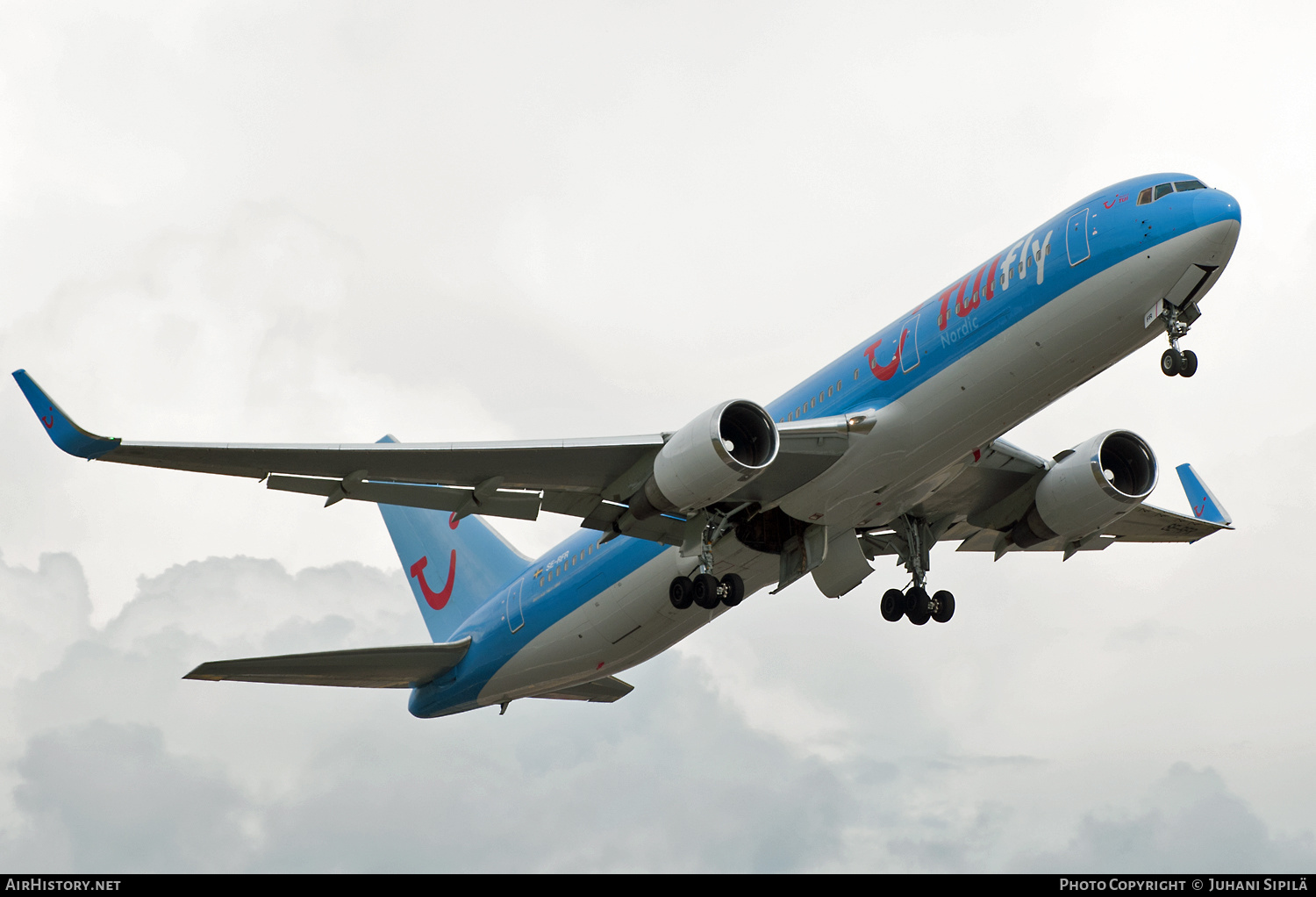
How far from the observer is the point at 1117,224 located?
19.4 metres

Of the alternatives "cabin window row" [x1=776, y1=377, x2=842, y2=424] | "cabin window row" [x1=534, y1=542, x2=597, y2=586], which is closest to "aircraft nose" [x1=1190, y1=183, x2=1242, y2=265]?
"cabin window row" [x1=776, y1=377, x2=842, y2=424]

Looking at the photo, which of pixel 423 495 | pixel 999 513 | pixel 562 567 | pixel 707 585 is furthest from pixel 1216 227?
pixel 562 567

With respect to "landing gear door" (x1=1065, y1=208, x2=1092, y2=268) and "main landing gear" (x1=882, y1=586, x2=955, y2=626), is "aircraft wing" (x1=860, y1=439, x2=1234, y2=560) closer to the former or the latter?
"main landing gear" (x1=882, y1=586, x2=955, y2=626)

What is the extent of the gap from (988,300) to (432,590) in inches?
715

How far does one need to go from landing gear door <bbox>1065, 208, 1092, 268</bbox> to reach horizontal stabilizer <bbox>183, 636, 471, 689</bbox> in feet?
53.2

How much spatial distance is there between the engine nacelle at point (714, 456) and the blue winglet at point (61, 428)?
866cm

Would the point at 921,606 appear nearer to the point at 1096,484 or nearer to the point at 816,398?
the point at 1096,484

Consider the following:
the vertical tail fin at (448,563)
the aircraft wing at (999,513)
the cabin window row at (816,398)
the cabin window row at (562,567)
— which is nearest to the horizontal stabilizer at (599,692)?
the vertical tail fin at (448,563)

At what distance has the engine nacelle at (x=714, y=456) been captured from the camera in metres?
20.5

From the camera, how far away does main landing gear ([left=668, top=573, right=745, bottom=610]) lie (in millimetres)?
23234

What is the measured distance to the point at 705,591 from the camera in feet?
76.2

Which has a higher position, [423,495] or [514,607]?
[514,607]
